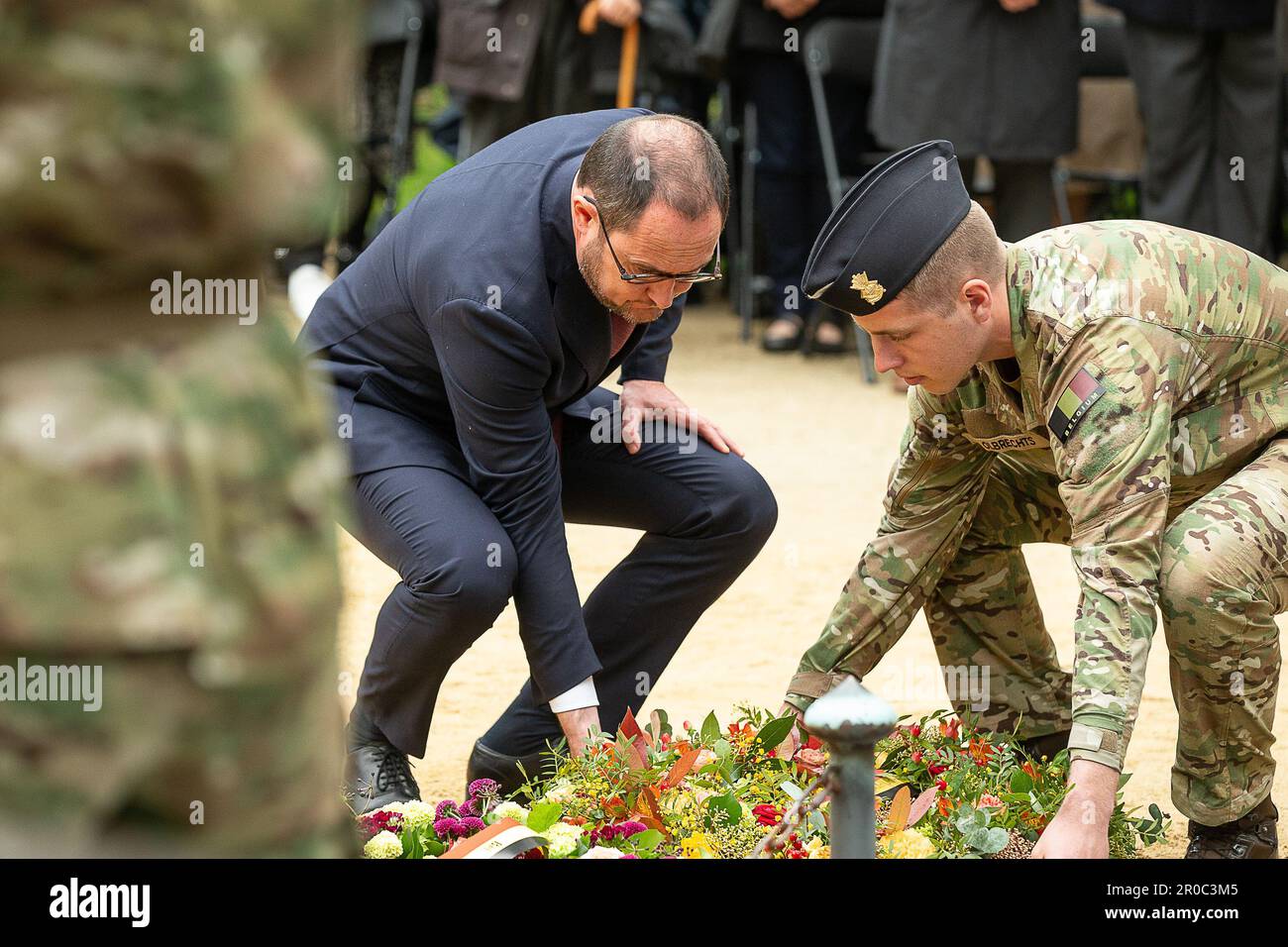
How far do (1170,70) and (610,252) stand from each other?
4.74 meters

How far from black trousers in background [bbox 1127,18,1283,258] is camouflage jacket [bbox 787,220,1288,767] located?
4242 mm

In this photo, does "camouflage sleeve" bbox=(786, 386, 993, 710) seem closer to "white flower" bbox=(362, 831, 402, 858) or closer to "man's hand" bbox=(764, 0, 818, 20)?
"white flower" bbox=(362, 831, 402, 858)

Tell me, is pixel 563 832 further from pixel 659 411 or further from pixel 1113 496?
pixel 659 411

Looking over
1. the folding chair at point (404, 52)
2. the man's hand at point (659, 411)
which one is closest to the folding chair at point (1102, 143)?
the folding chair at point (404, 52)

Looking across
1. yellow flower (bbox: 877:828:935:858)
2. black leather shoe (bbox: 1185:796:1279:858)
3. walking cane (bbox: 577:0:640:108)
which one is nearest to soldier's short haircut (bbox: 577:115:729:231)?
yellow flower (bbox: 877:828:935:858)

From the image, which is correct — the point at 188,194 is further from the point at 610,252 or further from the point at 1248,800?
the point at 1248,800

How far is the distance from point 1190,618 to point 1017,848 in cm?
51

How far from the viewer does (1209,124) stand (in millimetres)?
7430

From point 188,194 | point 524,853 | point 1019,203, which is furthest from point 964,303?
point 1019,203

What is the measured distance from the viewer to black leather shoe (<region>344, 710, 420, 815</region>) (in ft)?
11.9

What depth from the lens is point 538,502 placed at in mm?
3438

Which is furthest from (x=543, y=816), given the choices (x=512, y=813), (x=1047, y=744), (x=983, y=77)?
(x=983, y=77)

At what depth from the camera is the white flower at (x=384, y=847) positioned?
300cm

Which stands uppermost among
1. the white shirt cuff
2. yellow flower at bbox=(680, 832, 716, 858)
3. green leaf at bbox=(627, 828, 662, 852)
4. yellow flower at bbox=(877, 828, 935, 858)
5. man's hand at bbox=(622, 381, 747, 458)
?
man's hand at bbox=(622, 381, 747, 458)
